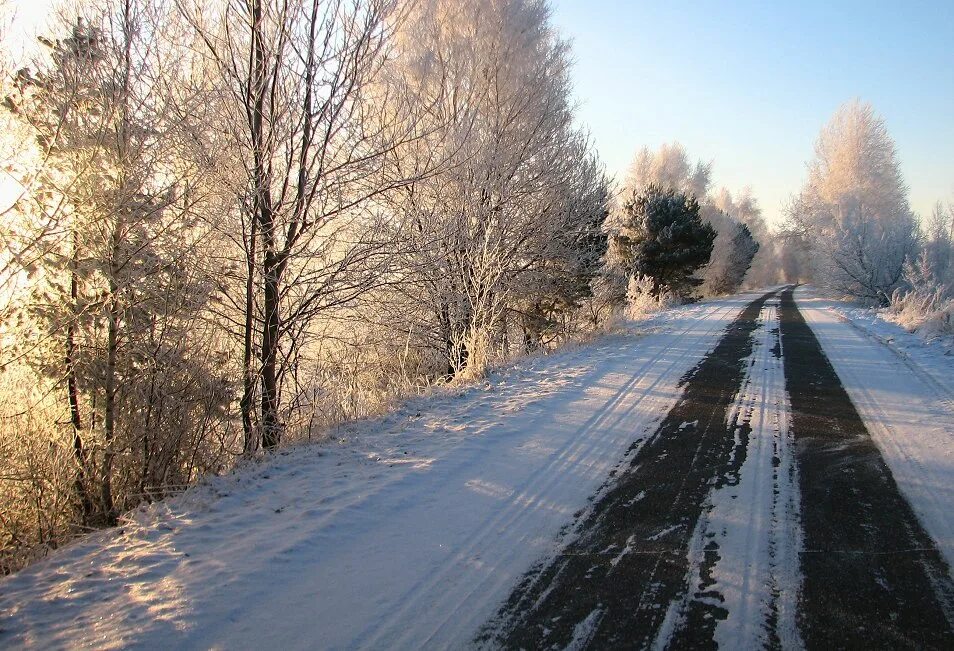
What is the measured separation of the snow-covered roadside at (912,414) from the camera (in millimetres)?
3600

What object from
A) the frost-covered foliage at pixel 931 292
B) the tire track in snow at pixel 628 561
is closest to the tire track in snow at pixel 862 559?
the tire track in snow at pixel 628 561

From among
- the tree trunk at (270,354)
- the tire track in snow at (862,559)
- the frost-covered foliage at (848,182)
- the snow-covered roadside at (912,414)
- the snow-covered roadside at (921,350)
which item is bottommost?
the tire track in snow at (862,559)

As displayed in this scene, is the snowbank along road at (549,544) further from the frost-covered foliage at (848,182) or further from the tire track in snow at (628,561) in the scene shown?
the frost-covered foliage at (848,182)

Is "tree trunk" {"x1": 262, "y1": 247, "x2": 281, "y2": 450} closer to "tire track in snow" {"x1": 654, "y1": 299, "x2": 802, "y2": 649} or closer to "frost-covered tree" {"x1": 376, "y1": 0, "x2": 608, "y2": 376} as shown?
"frost-covered tree" {"x1": 376, "y1": 0, "x2": 608, "y2": 376}

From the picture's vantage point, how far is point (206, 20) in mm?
5242

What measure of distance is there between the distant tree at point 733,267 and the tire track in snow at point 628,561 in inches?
1468

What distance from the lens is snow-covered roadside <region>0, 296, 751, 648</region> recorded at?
2.53 meters

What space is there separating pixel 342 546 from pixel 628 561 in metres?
1.68

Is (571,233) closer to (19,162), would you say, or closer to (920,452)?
(920,452)

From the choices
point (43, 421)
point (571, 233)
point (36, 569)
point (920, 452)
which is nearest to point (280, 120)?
point (43, 421)

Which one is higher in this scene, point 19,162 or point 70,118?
point 70,118

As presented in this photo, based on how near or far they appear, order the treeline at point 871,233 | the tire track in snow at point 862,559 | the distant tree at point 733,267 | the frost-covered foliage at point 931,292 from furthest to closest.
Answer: the distant tree at point 733,267
the treeline at point 871,233
the frost-covered foliage at point 931,292
the tire track in snow at point 862,559

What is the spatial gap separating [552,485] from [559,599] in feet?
4.68

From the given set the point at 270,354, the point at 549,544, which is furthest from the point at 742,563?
the point at 270,354
